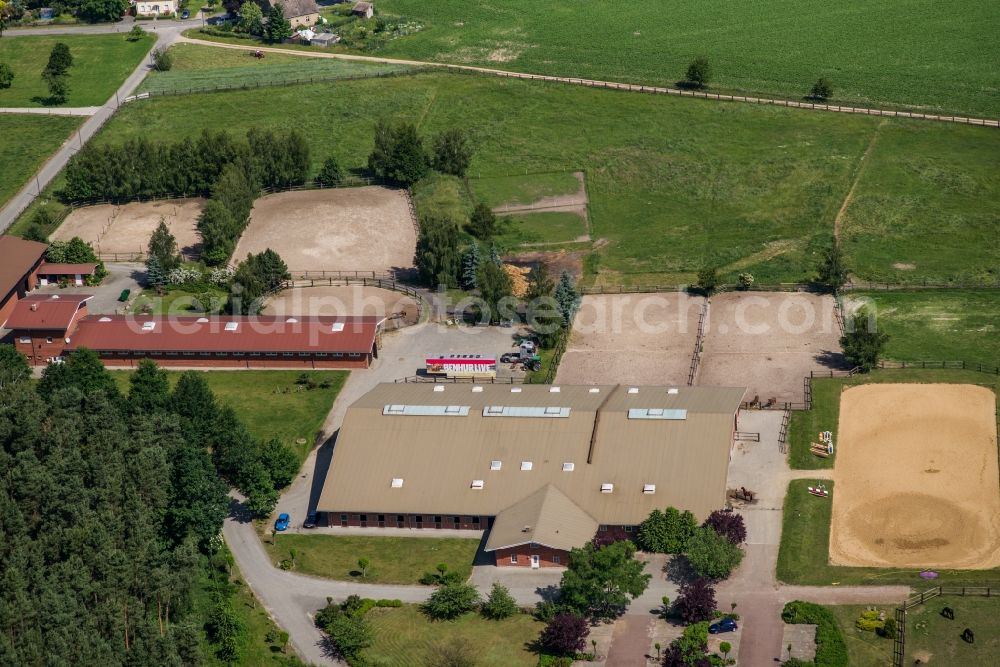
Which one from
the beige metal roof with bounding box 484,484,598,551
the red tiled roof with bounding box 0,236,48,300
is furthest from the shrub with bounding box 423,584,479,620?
the red tiled roof with bounding box 0,236,48,300

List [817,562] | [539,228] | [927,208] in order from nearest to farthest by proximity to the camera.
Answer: [817,562] → [927,208] → [539,228]

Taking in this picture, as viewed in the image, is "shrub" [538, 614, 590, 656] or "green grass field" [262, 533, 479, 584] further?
"green grass field" [262, 533, 479, 584]

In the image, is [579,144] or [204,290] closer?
[204,290]

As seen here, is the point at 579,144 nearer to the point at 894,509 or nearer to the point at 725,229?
the point at 725,229

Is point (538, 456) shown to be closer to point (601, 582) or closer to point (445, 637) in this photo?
point (601, 582)

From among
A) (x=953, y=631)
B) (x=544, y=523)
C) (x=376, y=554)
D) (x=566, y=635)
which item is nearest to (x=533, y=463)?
(x=544, y=523)

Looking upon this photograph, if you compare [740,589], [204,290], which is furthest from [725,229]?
[740,589]

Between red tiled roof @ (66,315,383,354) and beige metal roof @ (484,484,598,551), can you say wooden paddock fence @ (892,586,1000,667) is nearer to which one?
beige metal roof @ (484,484,598,551)
